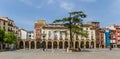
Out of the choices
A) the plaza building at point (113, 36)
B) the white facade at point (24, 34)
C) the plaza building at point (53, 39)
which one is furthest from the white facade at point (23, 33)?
the plaza building at point (113, 36)

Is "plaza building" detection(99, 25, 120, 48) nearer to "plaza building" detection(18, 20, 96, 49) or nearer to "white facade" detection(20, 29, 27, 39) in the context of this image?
"plaza building" detection(18, 20, 96, 49)

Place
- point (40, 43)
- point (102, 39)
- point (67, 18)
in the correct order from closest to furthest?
point (67, 18) → point (40, 43) → point (102, 39)

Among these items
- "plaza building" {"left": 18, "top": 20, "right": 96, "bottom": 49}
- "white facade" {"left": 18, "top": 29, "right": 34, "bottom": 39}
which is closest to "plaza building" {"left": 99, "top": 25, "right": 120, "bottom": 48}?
"plaza building" {"left": 18, "top": 20, "right": 96, "bottom": 49}

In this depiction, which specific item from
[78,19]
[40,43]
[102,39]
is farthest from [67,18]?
[102,39]

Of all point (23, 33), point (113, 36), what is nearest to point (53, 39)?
point (23, 33)

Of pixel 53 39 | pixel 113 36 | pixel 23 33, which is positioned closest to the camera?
pixel 53 39

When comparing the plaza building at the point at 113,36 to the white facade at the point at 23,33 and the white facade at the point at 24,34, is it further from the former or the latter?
the white facade at the point at 23,33

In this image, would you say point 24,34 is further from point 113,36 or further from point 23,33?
point 113,36

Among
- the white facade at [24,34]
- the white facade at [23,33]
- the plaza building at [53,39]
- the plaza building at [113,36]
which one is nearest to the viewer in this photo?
the plaza building at [53,39]

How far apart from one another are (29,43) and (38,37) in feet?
16.7

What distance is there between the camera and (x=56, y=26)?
502ft

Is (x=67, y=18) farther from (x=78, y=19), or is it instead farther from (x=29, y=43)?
(x=29, y=43)

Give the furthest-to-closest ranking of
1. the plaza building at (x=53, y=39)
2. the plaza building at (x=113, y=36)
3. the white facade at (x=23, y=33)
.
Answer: the white facade at (x=23, y=33)
the plaza building at (x=113, y=36)
the plaza building at (x=53, y=39)

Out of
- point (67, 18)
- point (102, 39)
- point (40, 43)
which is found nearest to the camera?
point (67, 18)
